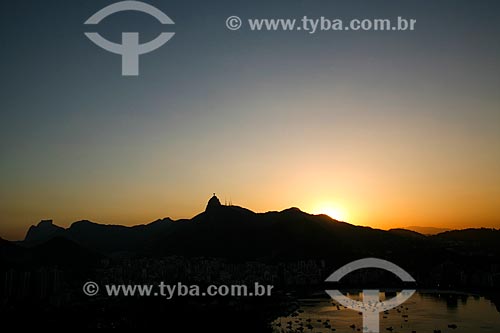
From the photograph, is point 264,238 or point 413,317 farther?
point 264,238

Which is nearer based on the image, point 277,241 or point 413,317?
point 413,317

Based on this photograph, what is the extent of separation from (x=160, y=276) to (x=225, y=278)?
4399 millimetres

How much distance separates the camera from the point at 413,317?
24.6 meters

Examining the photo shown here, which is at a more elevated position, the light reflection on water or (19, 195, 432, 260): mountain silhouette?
(19, 195, 432, 260): mountain silhouette

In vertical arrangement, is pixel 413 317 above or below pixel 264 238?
below

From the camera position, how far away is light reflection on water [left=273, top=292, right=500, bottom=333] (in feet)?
71.4

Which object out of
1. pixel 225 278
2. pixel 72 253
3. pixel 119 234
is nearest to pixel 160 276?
pixel 225 278

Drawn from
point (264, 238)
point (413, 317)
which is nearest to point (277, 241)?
point (264, 238)

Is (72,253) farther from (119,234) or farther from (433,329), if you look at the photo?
(119,234)

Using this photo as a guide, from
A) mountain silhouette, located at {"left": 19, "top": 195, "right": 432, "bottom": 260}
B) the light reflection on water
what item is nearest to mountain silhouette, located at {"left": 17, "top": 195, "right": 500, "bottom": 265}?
mountain silhouette, located at {"left": 19, "top": 195, "right": 432, "bottom": 260}

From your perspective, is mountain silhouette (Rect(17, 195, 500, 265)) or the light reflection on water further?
mountain silhouette (Rect(17, 195, 500, 265))

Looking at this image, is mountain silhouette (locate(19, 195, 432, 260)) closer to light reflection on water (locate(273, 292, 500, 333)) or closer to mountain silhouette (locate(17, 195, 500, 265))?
mountain silhouette (locate(17, 195, 500, 265))

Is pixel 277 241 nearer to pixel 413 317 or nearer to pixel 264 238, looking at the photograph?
pixel 264 238

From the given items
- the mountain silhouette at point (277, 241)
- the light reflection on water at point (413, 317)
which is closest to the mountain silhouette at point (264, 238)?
the mountain silhouette at point (277, 241)
